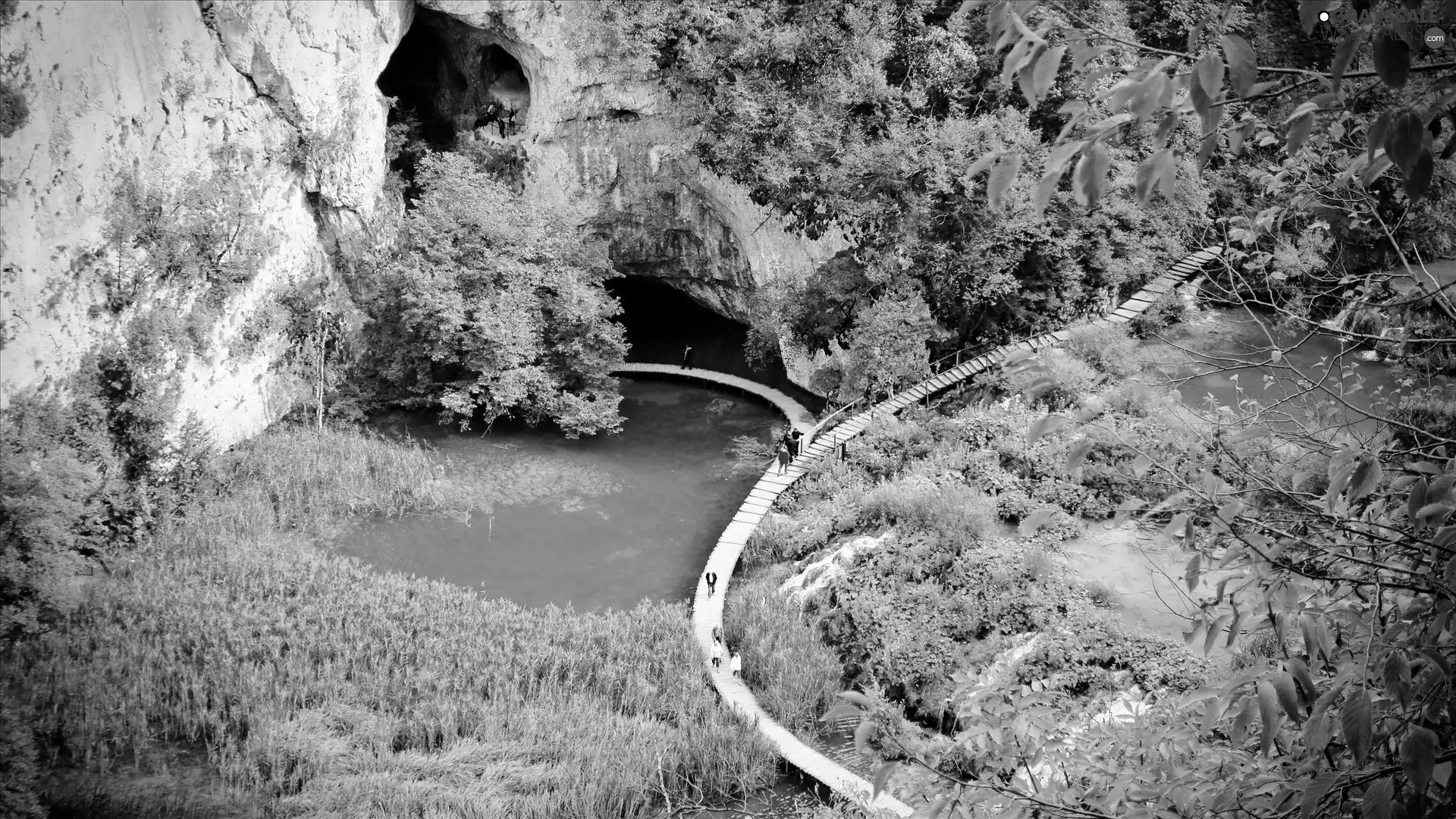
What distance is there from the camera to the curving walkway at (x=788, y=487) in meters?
11.5

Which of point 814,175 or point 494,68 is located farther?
point 494,68

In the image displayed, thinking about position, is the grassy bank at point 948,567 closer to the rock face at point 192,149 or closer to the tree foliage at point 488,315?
the tree foliage at point 488,315

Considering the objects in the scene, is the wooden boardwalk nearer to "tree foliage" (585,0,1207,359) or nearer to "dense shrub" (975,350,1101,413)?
"tree foliage" (585,0,1207,359)

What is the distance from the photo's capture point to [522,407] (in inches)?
829

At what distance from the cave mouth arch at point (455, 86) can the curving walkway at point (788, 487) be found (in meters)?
6.75

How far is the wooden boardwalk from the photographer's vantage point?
21.9 metres

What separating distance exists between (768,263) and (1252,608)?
1989 centimetres

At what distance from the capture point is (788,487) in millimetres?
18062

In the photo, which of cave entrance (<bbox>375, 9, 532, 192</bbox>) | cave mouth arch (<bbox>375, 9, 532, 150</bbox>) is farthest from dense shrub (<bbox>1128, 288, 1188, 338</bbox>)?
cave mouth arch (<bbox>375, 9, 532, 150</bbox>)

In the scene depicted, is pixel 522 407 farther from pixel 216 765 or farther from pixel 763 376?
pixel 216 765

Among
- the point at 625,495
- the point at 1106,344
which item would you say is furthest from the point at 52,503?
the point at 1106,344

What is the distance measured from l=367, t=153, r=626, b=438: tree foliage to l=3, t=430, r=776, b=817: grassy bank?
5.63 meters

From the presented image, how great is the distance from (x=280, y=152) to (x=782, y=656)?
47.4ft

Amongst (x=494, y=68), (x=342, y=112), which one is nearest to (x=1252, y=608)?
(x=342, y=112)
